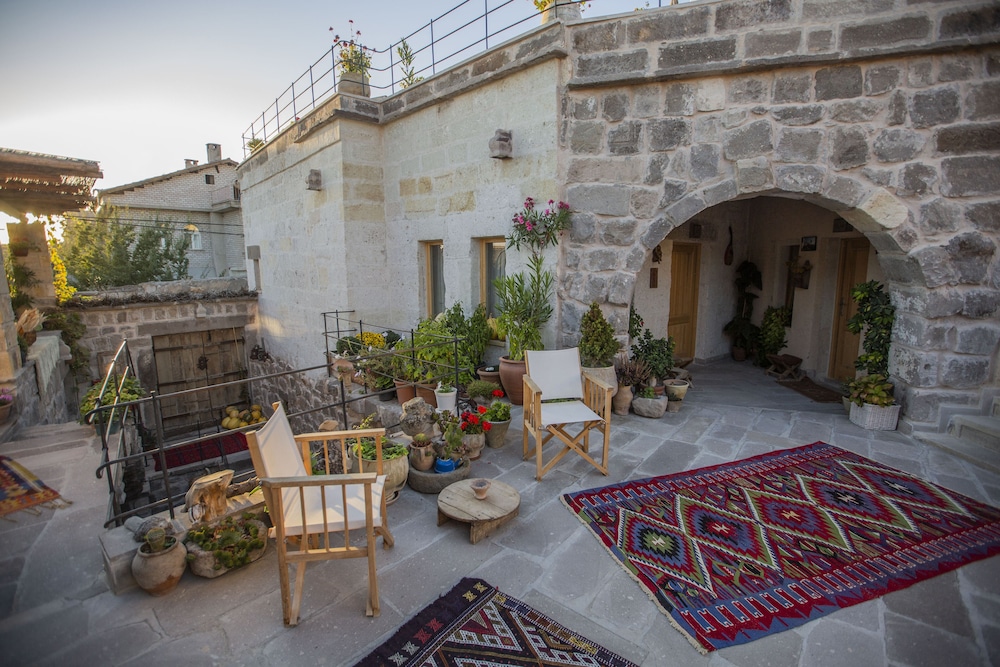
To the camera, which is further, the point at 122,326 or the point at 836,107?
the point at 122,326

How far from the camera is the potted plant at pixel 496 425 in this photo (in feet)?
13.0

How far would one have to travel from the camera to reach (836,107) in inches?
157

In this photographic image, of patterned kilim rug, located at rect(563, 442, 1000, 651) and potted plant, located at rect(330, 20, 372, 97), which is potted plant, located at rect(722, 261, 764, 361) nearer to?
patterned kilim rug, located at rect(563, 442, 1000, 651)

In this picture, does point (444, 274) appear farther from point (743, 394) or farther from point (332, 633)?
point (332, 633)

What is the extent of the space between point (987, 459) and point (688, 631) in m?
3.33

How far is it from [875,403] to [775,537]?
2470 millimetres

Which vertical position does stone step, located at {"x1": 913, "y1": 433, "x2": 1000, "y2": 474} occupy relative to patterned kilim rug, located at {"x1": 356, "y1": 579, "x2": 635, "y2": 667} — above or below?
above

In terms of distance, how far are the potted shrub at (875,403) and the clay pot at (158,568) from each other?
17.6ft

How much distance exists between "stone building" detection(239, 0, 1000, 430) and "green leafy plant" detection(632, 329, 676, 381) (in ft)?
1.95

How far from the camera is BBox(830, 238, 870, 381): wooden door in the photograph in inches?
230

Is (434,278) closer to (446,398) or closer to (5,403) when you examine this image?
(446,398)

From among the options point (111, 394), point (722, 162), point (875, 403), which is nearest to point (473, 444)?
point (722, 162)

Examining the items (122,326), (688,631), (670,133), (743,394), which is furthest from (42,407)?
(743,394)

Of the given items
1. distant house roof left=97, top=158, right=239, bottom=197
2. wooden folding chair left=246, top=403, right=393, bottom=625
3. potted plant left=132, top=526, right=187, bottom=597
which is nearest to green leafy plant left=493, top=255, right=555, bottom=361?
wooden folding chair left=246, top=403, right=393, bottom=625
